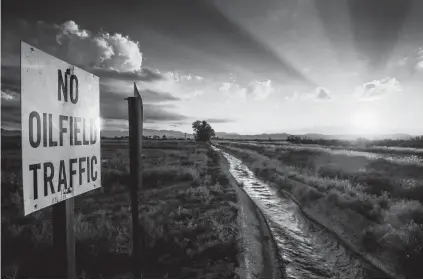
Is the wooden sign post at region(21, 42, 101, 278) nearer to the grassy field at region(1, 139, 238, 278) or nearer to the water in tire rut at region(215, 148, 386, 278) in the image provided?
the grassy field at region(1, 139, 238, 278)

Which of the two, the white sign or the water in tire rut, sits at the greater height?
the white sign

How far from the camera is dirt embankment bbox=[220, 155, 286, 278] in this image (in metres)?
4.93

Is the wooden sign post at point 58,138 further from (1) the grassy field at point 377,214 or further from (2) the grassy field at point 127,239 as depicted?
(1) the grassy field at point 377,214

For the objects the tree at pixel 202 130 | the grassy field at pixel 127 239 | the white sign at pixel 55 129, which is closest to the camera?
the white sign at pixel 55 129

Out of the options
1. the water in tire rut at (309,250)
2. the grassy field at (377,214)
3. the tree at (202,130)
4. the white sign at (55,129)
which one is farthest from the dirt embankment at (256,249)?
the tree at (202,130)

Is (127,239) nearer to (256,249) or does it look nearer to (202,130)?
→ (256,249)

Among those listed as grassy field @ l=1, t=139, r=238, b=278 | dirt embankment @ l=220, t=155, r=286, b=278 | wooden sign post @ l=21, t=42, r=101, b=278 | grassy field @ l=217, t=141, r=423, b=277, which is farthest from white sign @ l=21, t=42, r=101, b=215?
grassy field @ l=217, t=141, r=423, b=277

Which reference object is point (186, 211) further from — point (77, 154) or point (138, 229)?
point (77, 154)

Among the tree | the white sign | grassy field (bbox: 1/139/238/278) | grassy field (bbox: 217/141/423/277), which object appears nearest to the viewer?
the white sign

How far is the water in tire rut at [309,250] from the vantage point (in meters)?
4.97

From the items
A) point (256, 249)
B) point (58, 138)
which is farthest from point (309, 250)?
point (58, 138)

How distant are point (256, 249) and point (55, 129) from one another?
522cm

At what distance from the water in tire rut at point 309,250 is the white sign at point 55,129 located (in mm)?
4459

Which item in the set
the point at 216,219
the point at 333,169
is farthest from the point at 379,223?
the point at 333,169
